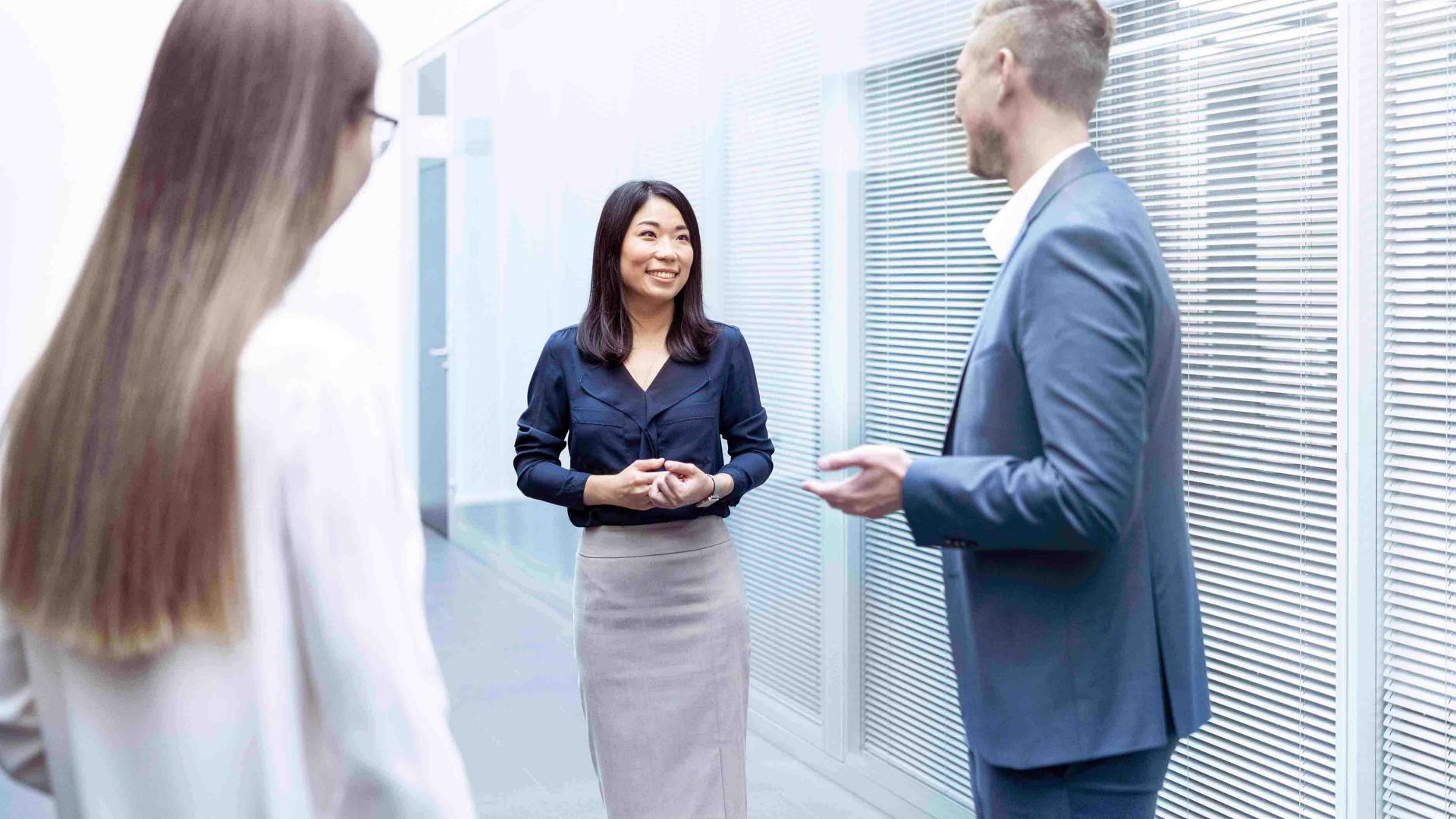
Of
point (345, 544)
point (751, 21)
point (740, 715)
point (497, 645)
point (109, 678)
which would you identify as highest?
point (751, 21)

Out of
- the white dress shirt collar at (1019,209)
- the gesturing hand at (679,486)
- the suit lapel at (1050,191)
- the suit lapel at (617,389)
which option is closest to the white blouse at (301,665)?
the suit lapel at (1050,191)

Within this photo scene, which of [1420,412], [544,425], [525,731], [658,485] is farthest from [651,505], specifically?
[525,731]

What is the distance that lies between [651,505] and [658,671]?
1.37 ft

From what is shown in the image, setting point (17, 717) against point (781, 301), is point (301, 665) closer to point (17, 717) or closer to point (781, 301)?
point (17, 717)

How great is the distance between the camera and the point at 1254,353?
8.70ft

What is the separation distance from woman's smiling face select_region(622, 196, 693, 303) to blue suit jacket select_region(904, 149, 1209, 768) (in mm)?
1454

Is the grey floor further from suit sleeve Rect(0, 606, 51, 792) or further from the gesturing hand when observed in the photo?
suit sleeve Rect(0, 606, 51, 792)

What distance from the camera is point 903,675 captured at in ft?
12.8

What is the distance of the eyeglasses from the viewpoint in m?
1.29

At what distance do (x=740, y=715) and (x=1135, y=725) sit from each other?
157cm

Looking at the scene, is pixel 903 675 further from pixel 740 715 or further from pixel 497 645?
pixel 497 645

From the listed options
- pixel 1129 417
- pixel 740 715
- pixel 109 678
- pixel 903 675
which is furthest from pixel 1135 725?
pixel 903 675

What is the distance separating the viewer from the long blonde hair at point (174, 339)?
3.62 ft

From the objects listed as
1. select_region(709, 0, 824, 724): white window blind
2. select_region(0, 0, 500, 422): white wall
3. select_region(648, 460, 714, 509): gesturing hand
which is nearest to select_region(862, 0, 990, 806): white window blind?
select_region(709, 0, 824, 724): white window blind
